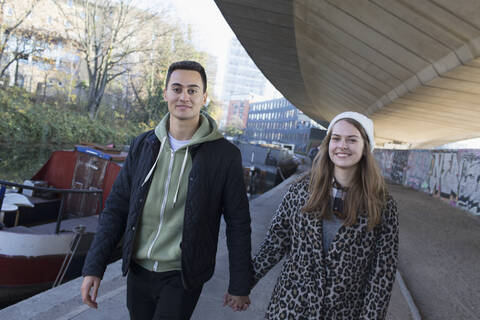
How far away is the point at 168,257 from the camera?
2.18 meters

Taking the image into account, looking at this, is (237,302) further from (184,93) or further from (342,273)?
(184,93)

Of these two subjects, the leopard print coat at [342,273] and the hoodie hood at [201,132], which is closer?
the leopard print coat at [342,273]

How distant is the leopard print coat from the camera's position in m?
2.08

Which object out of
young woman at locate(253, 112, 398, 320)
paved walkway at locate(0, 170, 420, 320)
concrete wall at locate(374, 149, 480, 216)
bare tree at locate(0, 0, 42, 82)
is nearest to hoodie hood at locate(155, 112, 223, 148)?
young woman at locate(253, 112, 398, 320)

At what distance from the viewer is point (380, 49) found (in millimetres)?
13781

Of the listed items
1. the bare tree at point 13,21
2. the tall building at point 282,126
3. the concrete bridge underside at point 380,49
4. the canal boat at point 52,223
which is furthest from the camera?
the tall building at point 282,126

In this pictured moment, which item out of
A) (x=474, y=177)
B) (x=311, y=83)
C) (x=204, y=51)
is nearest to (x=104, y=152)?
(x=474, y=177)

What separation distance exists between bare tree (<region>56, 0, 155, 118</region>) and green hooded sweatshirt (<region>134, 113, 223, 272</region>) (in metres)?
29.9

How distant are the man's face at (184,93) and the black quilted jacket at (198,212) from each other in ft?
0.74

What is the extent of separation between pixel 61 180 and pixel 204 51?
1371 inches

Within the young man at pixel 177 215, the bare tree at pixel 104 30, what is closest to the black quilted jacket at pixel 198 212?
the young man at pixel 177 215

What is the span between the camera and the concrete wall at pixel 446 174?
1304 cm

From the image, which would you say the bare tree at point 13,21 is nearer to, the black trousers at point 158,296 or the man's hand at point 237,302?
the black trousers at point 158,296

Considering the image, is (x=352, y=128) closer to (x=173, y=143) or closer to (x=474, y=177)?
(x=173, y=143)
